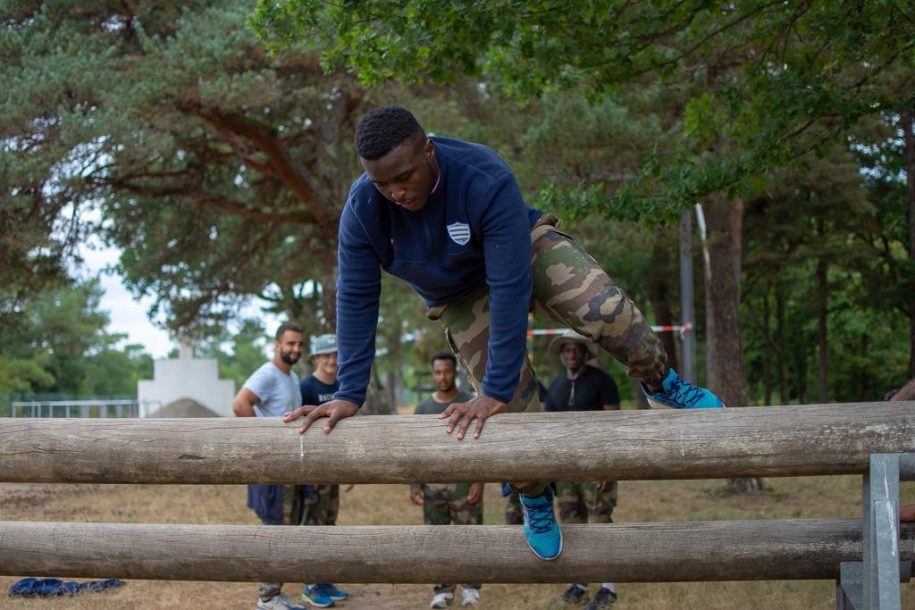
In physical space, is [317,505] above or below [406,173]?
below

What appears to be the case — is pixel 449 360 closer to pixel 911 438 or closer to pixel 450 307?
pixel 450 307

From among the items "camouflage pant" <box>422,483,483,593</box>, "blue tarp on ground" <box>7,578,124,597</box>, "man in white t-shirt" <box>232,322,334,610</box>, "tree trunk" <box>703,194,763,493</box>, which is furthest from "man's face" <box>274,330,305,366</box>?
"tree trunk" <box>703,194,763,493</box>

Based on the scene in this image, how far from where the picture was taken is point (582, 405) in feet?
28.2

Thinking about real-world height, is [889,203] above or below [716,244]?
above

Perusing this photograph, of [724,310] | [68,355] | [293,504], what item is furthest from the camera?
[68,355]

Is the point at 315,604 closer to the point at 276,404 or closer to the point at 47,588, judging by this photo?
the point at 276,404

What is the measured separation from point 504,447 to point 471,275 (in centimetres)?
80

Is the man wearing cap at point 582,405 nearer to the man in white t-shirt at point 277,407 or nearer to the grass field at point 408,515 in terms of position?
the grass field at point 408,515

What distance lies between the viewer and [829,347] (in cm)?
3603

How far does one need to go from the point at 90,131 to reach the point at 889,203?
19.6 m

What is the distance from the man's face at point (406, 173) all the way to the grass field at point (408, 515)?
4713 millimetres

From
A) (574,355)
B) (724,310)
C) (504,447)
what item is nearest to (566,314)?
(504,447)

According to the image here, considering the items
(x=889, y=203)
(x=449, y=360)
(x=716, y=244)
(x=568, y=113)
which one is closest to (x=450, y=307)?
(x=449, y=360)

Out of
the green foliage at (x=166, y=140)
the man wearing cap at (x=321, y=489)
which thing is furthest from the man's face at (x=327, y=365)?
the green foliage at (x=166, y=140)
